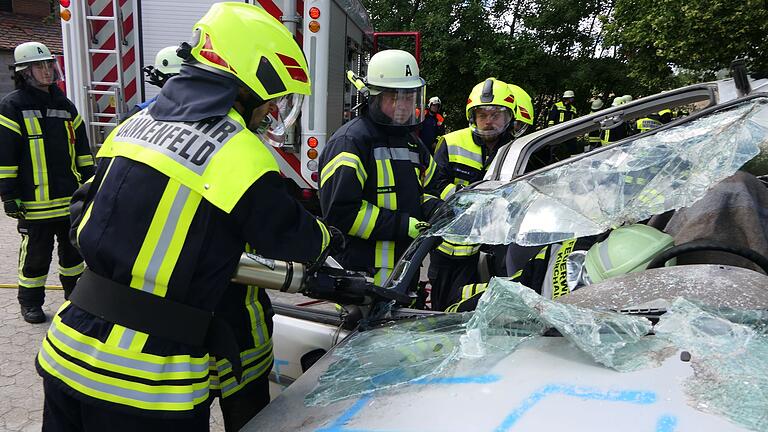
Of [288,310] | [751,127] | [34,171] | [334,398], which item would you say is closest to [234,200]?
[334,398]

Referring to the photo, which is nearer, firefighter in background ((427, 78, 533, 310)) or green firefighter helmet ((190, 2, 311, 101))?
green firefighter helmet ((190, 2, 311, 101))

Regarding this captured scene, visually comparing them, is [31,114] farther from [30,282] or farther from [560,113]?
[560,113]

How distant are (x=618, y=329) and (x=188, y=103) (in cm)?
119

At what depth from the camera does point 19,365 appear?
3.33m

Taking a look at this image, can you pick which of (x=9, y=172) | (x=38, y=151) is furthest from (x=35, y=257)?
(x=38, y=151)

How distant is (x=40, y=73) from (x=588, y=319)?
391cm

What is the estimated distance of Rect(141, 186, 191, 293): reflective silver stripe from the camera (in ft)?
4.46

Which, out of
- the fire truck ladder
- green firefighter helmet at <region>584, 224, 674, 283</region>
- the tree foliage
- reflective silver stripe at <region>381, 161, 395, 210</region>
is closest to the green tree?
the tree foliage

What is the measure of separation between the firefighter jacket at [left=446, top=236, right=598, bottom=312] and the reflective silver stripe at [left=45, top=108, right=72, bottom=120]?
10.6 ft

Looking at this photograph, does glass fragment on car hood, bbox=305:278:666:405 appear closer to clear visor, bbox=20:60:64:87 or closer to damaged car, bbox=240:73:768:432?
damaged car, bbox=240:73:768:432

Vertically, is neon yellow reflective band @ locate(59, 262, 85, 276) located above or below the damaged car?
below

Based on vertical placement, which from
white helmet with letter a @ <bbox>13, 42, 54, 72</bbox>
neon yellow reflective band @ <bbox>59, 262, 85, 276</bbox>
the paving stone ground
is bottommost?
the paving stone ground

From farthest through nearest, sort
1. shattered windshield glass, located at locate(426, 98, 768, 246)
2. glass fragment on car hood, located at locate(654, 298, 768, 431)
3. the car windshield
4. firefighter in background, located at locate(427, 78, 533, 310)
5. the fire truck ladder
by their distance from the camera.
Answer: the fire truck ladder < firefighter in background, located at locate(427, 78, 533, 310) < shattered windshield glass, located at locate(426, 98, 768, 246) < the car windshield < glass fragment on car hood, located at locate(654, 298, 768, 431)

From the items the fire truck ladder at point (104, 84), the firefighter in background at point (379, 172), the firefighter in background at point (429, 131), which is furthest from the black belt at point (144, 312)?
the firefighter in background at point (429, 131)
